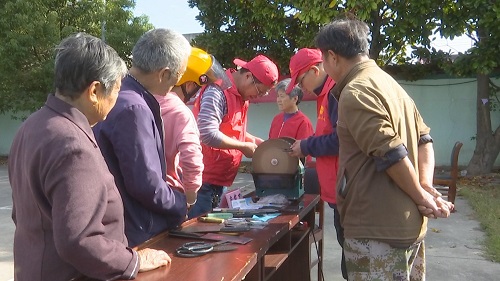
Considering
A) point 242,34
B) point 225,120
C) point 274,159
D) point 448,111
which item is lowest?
point 448,111

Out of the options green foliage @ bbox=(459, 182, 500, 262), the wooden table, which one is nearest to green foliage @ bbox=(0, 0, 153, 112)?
green foliage @ bbox=(459, 182, 500, 262)

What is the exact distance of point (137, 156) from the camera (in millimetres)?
1965

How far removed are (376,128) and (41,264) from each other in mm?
1284

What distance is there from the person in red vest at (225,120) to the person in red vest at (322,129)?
0.97ft

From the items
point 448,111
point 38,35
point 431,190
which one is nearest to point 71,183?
point 431,190

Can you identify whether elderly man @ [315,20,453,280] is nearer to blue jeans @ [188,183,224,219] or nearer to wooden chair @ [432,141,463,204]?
blue jeans @ [188,183,224,219]

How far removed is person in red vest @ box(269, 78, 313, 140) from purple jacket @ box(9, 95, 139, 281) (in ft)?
9.59

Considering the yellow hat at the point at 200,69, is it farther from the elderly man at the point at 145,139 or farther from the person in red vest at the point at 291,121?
the person in red vest at the point at 291,121

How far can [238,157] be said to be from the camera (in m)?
3.62

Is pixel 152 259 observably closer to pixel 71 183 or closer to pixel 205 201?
pixel 71 183

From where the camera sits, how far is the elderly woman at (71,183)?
57.5 inches

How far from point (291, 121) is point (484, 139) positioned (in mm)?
7521

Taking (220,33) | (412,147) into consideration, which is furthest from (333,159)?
(220,33)

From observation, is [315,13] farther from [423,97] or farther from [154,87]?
[154,87]
